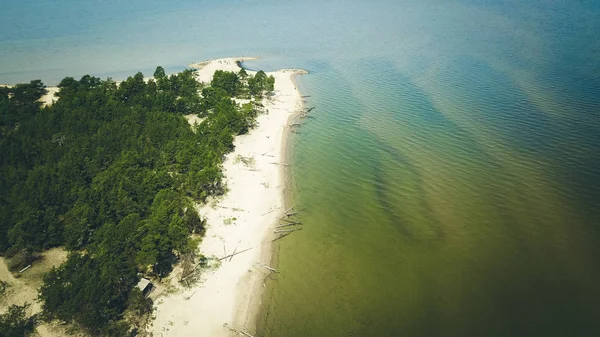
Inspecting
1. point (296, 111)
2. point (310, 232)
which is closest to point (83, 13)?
point (296, 111)

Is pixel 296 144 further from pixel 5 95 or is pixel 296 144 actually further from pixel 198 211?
pixel 5 95

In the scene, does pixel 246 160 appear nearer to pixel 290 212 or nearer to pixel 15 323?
pixel 290 212

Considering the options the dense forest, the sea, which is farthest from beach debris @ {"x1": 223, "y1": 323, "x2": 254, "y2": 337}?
the dense forest

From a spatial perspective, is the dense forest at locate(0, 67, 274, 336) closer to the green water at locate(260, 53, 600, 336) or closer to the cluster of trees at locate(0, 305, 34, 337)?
the cluster of trees at locate(0, 305, 34, 337)

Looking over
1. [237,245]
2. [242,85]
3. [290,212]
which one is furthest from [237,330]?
[242,85]

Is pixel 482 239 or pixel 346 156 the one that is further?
pixel 346 156

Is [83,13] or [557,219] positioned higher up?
[83,13]

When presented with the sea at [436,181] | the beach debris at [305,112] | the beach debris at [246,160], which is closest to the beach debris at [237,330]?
the sea at [436,181]
